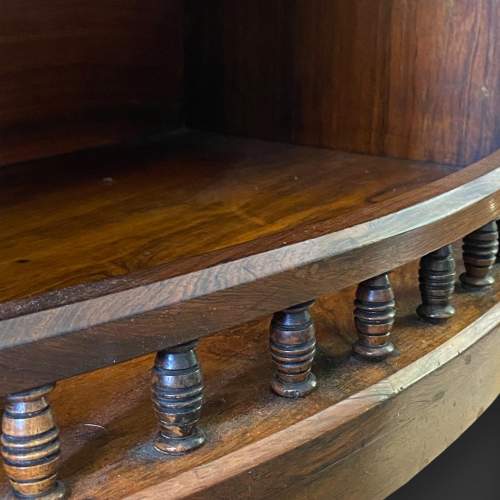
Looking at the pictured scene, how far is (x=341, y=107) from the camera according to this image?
1.85 metres

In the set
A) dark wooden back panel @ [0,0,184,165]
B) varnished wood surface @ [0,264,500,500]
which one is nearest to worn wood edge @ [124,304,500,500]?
→ varnished wood surface @ [0,264,500,500]

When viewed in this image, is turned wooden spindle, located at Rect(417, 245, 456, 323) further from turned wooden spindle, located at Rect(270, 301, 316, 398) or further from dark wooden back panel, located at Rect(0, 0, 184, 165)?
dark wooden back panel, located at Rect(0, 0, 184, 165)

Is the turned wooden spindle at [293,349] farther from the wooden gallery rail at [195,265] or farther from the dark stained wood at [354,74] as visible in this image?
the dark stained wood at [354,74]

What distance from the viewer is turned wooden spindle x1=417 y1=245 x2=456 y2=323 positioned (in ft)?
3.78

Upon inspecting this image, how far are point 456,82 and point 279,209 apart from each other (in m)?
0.43

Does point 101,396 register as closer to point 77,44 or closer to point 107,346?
point 107,346

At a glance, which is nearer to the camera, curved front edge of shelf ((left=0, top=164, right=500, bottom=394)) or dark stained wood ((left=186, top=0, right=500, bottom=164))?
curved front edge of shelf ((left=0, top=164, right=500, bottom=394))

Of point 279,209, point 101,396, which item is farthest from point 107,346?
point 279,209

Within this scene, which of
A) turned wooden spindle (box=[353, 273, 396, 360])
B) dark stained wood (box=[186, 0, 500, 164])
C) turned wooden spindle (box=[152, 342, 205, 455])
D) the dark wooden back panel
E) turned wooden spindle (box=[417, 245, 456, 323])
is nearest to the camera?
turned wooden spindle (box=[152, 342, 205, 455])

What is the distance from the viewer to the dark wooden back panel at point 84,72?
175 cm

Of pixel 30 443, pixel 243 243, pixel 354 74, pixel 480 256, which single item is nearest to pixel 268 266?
pixel 243 243

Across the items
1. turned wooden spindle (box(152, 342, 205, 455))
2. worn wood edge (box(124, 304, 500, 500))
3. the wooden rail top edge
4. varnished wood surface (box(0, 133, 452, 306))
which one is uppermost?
the wooden rail top edge

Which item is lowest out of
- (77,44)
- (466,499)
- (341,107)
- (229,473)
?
(466,499)

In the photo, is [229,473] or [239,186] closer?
[229,473]
